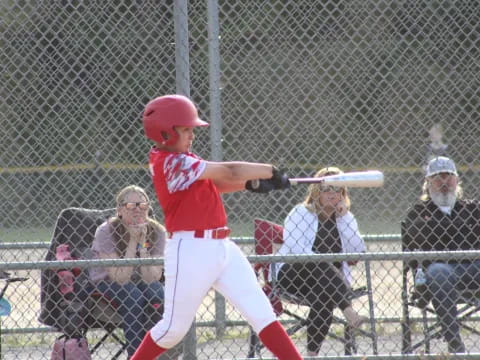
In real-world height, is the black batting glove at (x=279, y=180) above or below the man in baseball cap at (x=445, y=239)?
below

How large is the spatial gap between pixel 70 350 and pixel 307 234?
1.54m

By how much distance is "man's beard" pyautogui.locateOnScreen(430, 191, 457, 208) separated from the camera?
5867 millimetres

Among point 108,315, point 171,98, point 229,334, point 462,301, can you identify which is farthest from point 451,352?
point 171,98

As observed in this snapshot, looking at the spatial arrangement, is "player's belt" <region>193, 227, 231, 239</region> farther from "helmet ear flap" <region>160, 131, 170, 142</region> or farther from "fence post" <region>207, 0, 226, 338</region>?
"fence post" <region>207, 0, 226, 338</region>

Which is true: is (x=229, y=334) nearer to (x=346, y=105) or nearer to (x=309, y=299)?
(x=309, y=299)

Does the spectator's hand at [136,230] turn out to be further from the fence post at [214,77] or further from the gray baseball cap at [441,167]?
the gray baseball cap at [441,167]

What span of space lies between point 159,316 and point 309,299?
2.98 ft

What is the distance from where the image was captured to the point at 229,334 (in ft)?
21.0

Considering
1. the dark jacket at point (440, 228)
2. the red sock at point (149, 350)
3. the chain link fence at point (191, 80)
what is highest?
the chain link fence at point (191, 80)

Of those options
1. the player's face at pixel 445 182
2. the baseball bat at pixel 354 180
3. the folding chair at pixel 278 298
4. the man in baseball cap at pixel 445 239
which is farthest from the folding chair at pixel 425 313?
the baseball bat at pixel 354 180

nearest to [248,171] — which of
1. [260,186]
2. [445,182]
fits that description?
[260,186]

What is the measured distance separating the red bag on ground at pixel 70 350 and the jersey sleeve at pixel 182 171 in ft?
4.79

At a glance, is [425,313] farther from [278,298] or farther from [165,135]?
[165,135]

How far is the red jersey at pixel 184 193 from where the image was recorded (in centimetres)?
412
